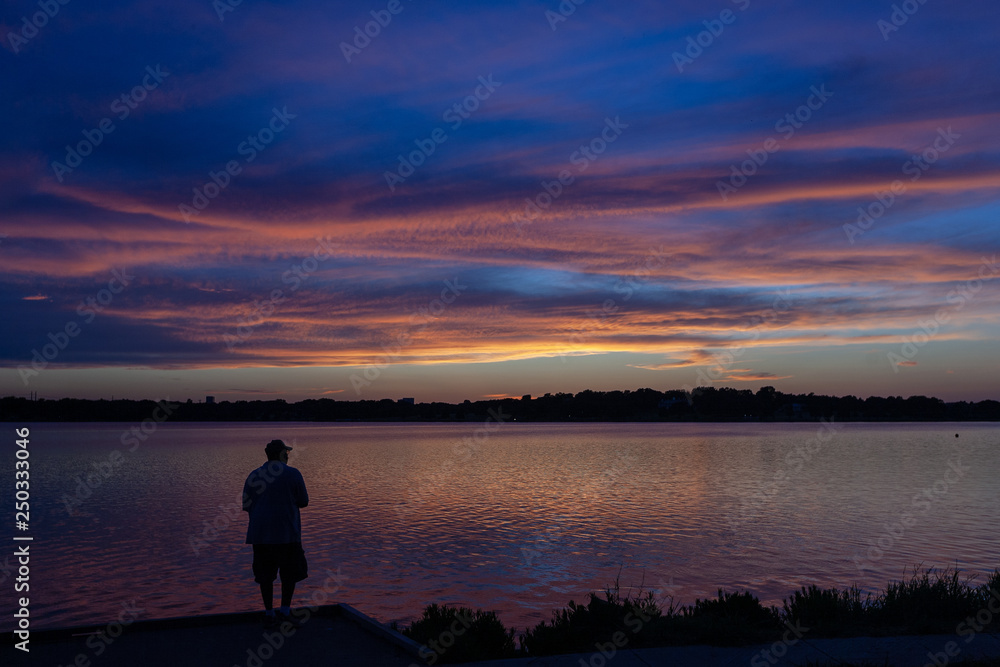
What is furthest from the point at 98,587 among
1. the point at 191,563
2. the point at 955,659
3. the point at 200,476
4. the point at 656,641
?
the point at 200,476

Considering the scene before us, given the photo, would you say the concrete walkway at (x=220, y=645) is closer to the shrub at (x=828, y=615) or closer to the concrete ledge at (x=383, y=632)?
the concrete ledge at (x=383, y=632)

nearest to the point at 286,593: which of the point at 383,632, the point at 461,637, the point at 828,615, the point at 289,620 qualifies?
the point at 289,620

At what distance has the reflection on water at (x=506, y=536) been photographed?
16.5 m

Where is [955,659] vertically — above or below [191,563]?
above

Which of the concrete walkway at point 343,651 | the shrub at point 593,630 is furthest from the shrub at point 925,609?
the shrub at point 593,630

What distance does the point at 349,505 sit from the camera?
1240 inches

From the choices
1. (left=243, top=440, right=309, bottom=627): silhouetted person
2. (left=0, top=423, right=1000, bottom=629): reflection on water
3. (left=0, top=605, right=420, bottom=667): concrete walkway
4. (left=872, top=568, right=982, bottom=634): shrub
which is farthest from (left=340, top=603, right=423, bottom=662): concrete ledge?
(left=872, top=568, right=982, bottom=634): shrub

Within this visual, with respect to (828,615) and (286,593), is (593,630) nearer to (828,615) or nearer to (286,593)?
(828,615)

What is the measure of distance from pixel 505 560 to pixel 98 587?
30.2 ft

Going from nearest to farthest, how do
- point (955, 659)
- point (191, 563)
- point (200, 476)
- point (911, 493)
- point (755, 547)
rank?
point (955, 659)
point (191, 563)
point (755, 547)
point (911, 493)
point (200, 476)

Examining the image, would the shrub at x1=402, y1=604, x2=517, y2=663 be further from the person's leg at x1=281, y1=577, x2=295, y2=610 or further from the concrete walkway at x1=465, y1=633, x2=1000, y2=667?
the person's leg at x1=281, y1=577, x2=295, y2=610

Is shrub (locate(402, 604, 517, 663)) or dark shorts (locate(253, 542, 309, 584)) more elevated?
dark shorts (locate(253, 542, 309, 584))

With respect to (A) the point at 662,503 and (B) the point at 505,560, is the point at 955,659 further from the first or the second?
(A) the point at 662,503

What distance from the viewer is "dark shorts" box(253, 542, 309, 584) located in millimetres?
10164
